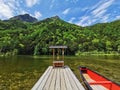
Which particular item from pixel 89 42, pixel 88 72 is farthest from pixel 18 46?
pixel 88 72

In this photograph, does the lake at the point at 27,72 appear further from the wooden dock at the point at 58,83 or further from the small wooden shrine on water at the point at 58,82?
the wooden dock at the point at 58,83

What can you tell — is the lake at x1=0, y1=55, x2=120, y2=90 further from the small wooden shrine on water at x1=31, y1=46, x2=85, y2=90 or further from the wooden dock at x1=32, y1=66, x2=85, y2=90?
the wooden dock at x1=32, y1=66, x2=85, y2=90

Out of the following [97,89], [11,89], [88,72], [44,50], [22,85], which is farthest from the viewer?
[44,50]

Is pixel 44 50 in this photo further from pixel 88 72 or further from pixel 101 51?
pixel 88 72

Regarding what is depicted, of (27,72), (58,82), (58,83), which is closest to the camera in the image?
(58,83)

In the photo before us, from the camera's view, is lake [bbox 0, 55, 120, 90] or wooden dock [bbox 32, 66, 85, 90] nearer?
wooden dock [bbox 32, 66, 85, 90]

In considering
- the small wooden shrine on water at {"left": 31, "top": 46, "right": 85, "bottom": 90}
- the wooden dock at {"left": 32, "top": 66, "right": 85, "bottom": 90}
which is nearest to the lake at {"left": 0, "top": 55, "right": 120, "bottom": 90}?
the small wooden shrine on water at {"left": 31, "top": 46, "right": 85, "bottom": 90}

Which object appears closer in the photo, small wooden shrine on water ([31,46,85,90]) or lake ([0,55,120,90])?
small wooden shrine on water ([31,46,85,90])

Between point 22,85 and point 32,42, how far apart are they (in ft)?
567

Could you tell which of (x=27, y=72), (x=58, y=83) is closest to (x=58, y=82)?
(x=58, y=83)

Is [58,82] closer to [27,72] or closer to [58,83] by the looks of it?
[58,83]

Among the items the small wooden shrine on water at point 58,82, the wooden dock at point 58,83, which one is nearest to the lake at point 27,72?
the small wooden shrine on water at point 58,82

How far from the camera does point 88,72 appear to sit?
31.5 meters

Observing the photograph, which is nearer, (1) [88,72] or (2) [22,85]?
(2) [22,85]
